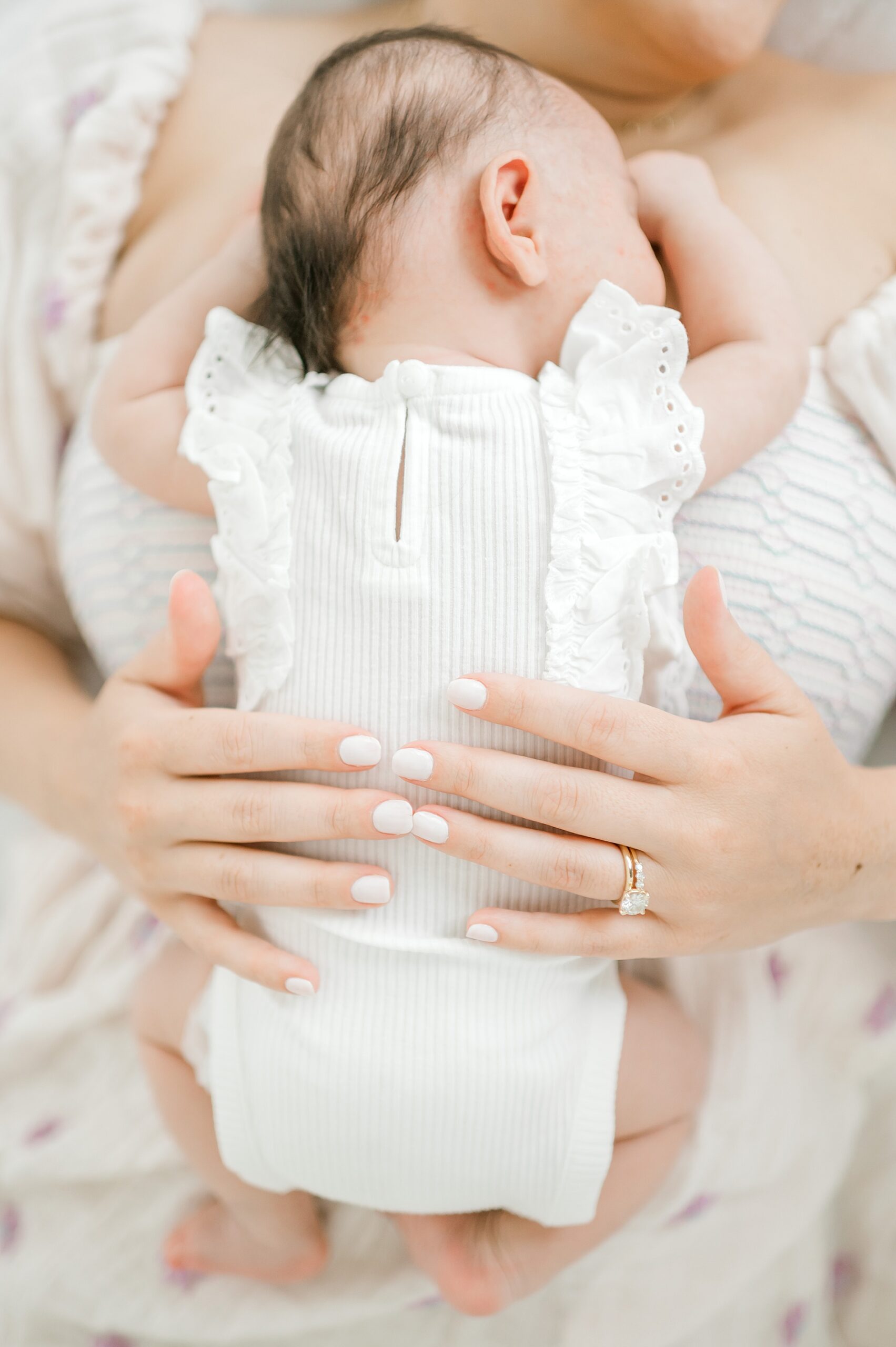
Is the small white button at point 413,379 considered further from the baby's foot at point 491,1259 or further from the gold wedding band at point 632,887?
the baby's foot at point 491,1259

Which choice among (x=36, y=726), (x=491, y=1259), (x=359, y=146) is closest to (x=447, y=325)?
(x=359, y=146)

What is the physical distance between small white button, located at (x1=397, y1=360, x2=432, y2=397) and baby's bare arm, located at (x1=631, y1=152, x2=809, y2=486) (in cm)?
23

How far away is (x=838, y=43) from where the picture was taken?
1287mm

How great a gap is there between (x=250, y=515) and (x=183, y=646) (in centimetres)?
12

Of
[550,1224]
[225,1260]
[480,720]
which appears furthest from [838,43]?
[225,1260]

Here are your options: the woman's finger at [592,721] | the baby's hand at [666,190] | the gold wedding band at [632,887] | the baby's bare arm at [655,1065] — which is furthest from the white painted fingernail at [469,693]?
the baby's hand at [666,190]

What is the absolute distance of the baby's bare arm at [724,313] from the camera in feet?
2.78

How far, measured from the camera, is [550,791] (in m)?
0.70

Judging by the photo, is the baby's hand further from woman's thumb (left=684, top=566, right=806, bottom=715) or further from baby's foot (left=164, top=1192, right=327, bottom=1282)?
baby's foot (left=164, top=1192, right=327, bottom=1282)

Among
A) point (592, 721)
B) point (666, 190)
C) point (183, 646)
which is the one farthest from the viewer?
point (666, 190)

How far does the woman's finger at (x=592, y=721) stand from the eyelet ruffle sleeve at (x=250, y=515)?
0.18m

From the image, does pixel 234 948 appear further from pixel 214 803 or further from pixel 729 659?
pixel 729 659

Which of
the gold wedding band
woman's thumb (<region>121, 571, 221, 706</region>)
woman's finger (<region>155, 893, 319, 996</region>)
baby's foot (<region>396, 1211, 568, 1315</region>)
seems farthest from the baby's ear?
baby's foot (<region>396, 1211, 568, 1315</region>)

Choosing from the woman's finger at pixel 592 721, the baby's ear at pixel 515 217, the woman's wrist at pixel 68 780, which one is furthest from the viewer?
the woman's wrist at pixel 68 780
